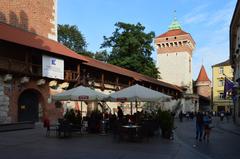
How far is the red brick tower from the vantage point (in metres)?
108

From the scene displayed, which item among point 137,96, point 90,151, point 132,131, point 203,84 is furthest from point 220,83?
point 90,151

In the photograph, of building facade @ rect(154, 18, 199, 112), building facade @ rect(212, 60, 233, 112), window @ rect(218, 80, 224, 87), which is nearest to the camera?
building facade @ rect(154, 18, 199, 112)

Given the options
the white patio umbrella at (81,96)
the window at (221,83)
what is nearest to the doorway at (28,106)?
the white patio umbrella at (81,96)

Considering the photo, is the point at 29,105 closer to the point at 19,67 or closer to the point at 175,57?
the point at 19,67

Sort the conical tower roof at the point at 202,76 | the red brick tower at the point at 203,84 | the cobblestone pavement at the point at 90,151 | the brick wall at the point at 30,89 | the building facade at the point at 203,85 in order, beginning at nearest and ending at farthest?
the cobblestone pavement at the point at 90,151
the brick wall at the point at 30,89
the conical tower roof at the point at 202,76
the building facade at the point at 203,85
the red brick tower at the point at 203,84

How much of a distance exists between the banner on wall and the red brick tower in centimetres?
8419

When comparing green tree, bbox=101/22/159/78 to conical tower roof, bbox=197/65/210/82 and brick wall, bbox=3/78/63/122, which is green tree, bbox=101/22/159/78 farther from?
conical tower roof, bbox=197/65/210/82

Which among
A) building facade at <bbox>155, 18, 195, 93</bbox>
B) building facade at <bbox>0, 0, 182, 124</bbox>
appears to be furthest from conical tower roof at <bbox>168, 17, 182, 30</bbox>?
building facade at <bbox>0, 0, 182, 124</bbox>

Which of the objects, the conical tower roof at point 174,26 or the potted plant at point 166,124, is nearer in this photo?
the potted plant at point 166,124

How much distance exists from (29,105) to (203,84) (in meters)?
87.3

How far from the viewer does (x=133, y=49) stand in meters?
56.8

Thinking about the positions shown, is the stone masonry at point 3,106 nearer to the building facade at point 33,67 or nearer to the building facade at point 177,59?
the building facade at point 33,67

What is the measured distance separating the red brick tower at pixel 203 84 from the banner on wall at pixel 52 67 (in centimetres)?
8419

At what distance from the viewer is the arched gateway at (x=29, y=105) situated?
26.5m
